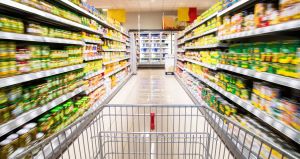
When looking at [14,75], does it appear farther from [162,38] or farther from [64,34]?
[162,38]

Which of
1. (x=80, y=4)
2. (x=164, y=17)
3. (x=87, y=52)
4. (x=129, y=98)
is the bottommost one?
(x=129, y=98)

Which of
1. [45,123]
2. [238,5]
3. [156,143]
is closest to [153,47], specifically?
[238,5]

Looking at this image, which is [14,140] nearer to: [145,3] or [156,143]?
[156,143]

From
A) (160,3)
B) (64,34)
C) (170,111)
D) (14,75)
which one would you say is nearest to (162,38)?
(160,3)

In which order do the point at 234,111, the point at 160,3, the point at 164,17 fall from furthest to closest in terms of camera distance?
1. the point at 164,17
2. the point at 160,3
3. the point at 234,111

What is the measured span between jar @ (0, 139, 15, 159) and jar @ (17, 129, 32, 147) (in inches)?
4.2

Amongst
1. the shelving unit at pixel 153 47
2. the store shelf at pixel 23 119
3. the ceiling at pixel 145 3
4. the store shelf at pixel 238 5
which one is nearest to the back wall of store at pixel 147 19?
the shelving unit at pixel 153 47

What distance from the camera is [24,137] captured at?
6.04 feet

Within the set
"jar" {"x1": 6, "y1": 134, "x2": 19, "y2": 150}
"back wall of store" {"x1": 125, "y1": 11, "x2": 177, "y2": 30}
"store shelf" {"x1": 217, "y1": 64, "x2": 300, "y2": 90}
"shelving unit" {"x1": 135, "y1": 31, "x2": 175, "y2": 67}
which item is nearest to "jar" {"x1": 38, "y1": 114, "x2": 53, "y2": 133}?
"jar" {"x1": 6, "y1": 134, "x2": 19, "y2": 150}

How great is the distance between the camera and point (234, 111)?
258 cm

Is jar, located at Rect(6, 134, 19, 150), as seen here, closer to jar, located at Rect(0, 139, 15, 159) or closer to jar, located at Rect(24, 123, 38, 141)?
jar, located at Rect(0, 139, 15, 159)

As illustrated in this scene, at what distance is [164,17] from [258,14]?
33.6 ft

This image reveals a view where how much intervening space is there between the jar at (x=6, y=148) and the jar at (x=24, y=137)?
0.35 feet

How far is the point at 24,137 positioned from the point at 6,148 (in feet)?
0.71
